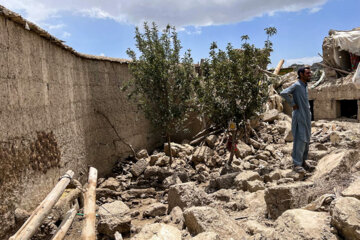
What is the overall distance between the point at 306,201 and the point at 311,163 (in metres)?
2.20

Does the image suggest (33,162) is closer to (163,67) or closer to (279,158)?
(163,67)

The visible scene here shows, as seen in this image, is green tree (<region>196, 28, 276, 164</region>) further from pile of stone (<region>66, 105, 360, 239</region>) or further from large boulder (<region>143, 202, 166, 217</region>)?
large boulder (<region>143, 202, 166, 217</region>)

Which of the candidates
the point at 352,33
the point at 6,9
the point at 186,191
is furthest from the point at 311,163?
the point at 352,33

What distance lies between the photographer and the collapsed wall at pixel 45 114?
3.99 meters

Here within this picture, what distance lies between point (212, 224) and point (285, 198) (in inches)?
41.9

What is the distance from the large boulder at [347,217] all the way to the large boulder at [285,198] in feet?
2.63

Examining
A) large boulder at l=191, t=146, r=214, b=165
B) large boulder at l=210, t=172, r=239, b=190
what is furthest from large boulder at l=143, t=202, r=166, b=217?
large boulder at l=191, t=146, r=214, b=165

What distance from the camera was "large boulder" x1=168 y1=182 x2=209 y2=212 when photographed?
15.5 feet

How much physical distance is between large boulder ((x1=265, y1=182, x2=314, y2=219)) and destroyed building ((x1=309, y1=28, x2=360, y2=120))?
8.99 metres

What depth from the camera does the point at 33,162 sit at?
458cm

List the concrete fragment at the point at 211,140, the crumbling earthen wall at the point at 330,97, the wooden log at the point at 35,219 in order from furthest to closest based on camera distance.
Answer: the crumbling earthen wall at the point at 330,97, the concrete fragment at the point at 211,140, the wooden log at the point at 35,219

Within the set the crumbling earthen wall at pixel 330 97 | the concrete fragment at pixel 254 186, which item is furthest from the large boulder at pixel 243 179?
the crumbling earthen wall at pixel 330 97

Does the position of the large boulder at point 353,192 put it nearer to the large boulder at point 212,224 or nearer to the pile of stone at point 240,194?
the pile of stone at point 240,194

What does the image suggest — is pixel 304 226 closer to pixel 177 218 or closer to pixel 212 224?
pixel 212 224
